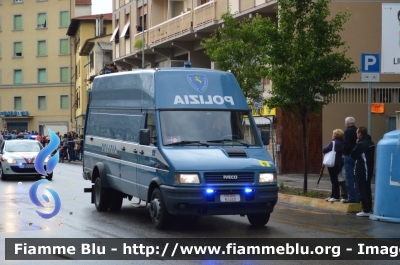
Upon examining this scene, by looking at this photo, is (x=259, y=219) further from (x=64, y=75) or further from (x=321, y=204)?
(x=64, y=75)

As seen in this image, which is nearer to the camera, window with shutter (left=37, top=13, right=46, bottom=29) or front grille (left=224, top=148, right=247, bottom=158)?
front grille (left=224, top=148, right=247, bottom=158)

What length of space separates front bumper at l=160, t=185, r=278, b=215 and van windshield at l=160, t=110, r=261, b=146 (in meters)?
1.04

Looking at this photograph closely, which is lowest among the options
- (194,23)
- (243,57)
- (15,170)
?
(15,170)

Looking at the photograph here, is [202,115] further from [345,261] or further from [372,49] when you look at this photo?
[372,49]

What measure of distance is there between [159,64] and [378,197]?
3243 centimetres

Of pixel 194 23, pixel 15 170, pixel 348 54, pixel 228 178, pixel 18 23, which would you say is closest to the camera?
pixel 228 178

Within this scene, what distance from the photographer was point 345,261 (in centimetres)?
999

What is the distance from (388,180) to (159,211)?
15.0 ft

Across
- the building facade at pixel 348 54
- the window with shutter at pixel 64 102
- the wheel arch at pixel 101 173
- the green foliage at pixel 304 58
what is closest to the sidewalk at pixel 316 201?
the green foliage at pixel 304 58

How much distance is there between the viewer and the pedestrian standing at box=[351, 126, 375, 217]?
15680mm

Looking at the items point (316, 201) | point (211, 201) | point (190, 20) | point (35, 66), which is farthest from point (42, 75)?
point (211, 201)

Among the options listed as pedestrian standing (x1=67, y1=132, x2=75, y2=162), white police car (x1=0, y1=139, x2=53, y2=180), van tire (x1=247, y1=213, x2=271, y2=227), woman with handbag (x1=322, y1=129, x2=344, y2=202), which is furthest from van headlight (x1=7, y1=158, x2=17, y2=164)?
pedestrian standing (x1=67, y1=132, x2=75, y2=162)

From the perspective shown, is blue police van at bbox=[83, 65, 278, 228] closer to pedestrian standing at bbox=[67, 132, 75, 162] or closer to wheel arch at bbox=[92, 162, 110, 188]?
wheel arch at bbox=[92, 162, 110, 188]

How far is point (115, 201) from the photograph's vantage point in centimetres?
1647
